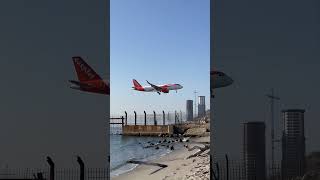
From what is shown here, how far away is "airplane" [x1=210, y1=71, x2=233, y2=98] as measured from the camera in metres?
4.10

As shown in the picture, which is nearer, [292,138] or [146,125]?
[292,138]
